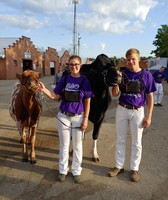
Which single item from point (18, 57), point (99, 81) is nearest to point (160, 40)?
point (18, 57)

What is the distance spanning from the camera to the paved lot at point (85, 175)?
3152mm

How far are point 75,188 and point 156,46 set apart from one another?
44691 mm

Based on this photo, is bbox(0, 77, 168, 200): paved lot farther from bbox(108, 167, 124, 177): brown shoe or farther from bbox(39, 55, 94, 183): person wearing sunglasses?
bbox(39, 55, 94, 183): person wearing sunglasses

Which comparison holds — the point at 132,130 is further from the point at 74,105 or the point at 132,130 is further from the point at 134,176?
the point at 74,105

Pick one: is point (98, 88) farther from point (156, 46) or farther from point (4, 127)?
point (156, 46)

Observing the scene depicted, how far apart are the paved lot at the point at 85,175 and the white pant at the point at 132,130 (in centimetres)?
34

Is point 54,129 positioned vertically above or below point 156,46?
below

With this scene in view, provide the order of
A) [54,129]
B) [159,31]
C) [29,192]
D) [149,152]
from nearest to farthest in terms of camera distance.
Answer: [29,192]
[149,152]
[54,129]
[159,31]

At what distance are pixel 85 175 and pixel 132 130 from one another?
1110mm

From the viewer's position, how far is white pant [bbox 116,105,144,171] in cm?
339

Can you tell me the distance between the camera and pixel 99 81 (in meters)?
3.93

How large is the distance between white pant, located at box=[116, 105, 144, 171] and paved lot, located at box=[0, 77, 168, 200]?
0.34 m

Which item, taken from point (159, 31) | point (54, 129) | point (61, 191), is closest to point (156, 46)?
point (159, 31)

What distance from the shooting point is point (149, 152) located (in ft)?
15.4
